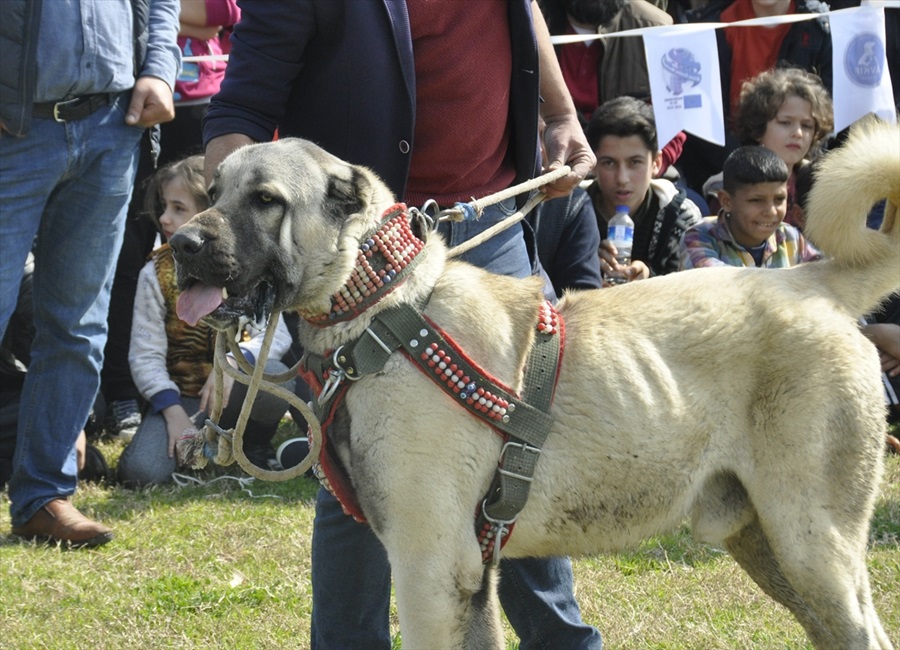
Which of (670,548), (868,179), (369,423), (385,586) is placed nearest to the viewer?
(369,423)

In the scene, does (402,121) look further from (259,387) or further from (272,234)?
(259,387)

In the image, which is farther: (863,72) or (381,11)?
(863,72)

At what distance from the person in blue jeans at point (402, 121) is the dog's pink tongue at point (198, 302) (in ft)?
1.74

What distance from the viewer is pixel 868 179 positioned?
10.0 ft

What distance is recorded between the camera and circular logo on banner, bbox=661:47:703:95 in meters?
7.29

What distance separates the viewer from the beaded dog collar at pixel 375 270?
2.85m

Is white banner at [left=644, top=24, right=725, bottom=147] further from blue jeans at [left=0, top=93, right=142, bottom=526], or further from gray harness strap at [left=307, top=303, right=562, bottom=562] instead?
gray harness strap at [left=307, top=303, right=562, bottom=562]

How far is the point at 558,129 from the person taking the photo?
12.0 ft

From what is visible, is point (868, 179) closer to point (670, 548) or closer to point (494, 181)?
point (494, 181)

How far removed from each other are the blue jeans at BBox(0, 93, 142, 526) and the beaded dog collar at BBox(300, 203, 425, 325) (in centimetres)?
212

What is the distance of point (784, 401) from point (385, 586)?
1303 millimetres

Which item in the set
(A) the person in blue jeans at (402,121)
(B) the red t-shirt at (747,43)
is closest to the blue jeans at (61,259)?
(A) the person in blue jeans at (402,121)

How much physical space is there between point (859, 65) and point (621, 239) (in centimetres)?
281

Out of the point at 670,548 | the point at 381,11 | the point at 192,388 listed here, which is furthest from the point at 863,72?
the point at 381,11
